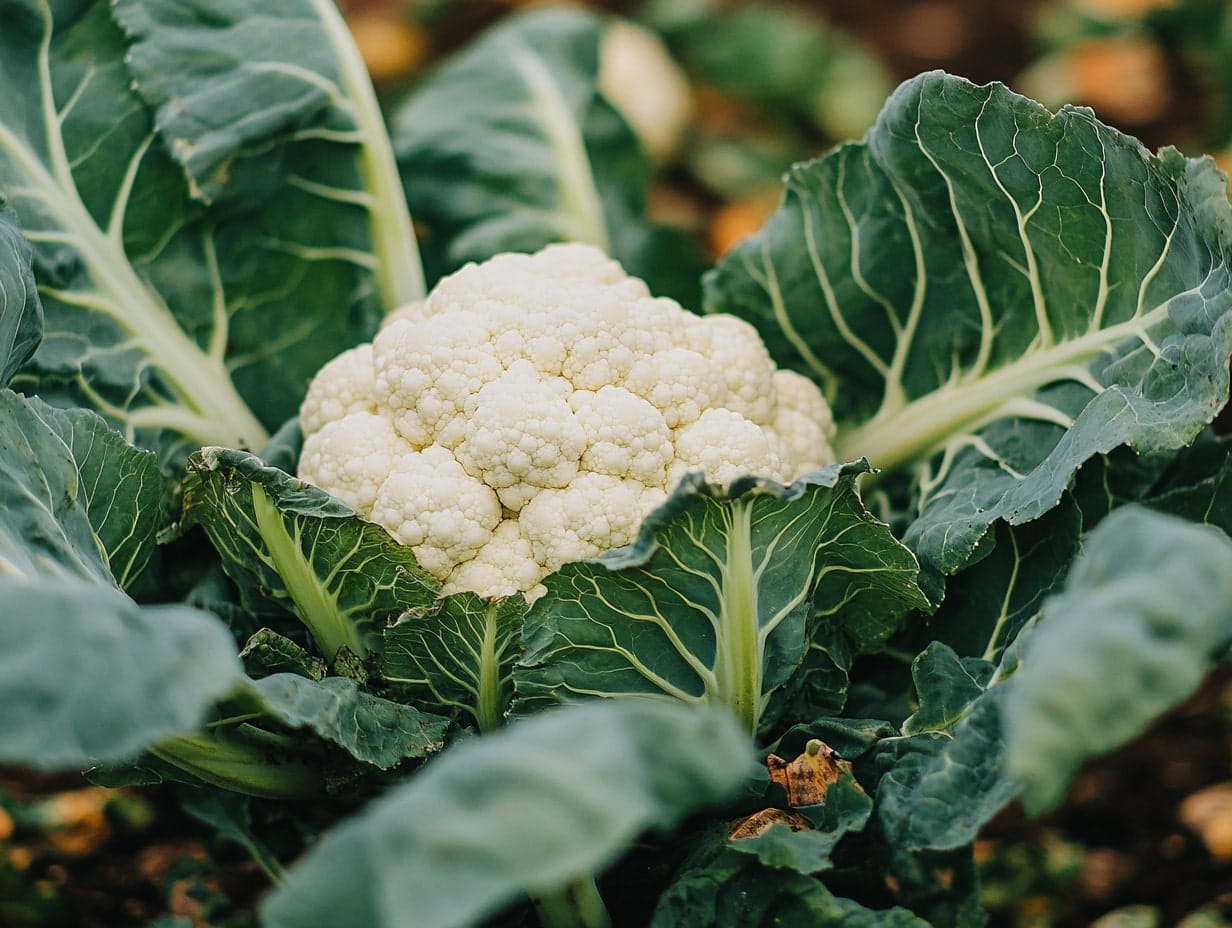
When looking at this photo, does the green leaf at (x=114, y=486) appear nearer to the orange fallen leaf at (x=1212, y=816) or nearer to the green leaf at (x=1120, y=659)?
the green leaf at (x=1120, y=659)

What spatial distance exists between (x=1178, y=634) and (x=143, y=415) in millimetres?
1481

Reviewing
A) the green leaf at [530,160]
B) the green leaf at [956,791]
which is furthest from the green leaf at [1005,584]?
the green leaf at [530,160]

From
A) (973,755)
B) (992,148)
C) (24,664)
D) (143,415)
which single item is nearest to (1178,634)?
(973,755)

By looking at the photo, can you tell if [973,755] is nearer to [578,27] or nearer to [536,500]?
[536,500]

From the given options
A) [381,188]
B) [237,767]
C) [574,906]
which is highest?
[381,188]

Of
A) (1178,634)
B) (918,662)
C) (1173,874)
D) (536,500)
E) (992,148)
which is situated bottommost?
(1173,874)

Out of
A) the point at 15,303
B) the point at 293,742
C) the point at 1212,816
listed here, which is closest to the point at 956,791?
the point at 293,742

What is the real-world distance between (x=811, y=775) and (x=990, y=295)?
0.78 meters

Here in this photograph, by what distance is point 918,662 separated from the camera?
1.50 meters

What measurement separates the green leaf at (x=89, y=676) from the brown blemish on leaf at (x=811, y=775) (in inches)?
28.9

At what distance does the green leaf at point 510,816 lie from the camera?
2.86 ft

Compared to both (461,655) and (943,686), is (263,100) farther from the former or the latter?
(943,686)

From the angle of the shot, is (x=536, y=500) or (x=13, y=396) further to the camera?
(x=536, y=500)

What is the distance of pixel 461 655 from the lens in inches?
57.9
